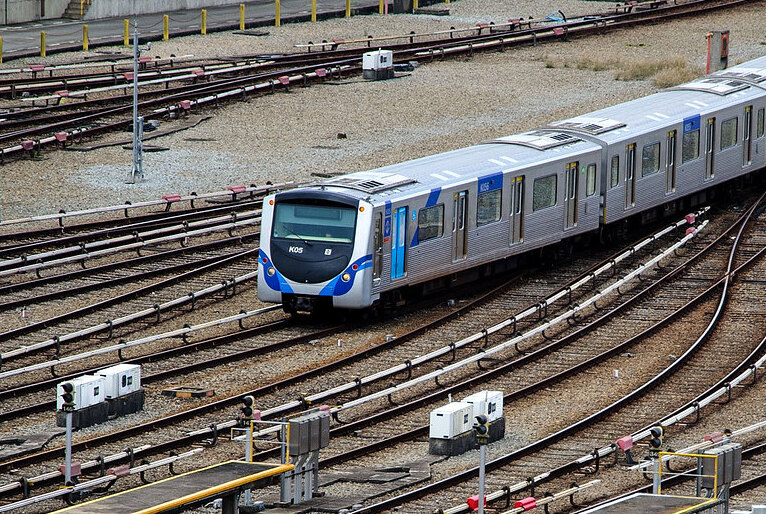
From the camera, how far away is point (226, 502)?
14562mm

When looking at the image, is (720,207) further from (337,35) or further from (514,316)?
(337,35)

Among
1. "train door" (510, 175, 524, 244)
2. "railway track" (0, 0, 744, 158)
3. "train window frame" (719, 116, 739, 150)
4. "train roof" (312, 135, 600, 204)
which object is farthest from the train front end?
"railway track" (0, 0, 744, 158)

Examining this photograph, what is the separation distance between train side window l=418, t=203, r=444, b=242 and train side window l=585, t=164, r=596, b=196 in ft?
16.2

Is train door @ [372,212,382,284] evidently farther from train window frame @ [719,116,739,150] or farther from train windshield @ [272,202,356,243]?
train window frame @ [719,116,739,150]

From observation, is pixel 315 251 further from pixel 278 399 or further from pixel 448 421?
pixel 448 421

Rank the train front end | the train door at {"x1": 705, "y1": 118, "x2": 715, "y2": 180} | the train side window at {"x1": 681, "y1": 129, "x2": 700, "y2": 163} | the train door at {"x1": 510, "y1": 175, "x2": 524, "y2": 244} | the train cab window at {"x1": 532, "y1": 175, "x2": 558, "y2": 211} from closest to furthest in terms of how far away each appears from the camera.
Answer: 1. the train front end
2. the train door at {"x1": 510, "y1": 175, "x2": 524, "y2": 244}
3. the train cab window at {"x1": 532, "y1": 175, "x2": 558, "y2": 211}
4. the train side window at {"x1": 681, "y1": 129, "x2": 700, "y2": 163}
5. the train door at {"x1": 705, "y1": 118, "x2": 715, "y2": 180}

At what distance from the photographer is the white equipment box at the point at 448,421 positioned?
20391 millimetres

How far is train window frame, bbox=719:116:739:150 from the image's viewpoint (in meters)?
36.0

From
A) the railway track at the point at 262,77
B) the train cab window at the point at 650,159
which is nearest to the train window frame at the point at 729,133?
the train cab window at the point at 650,159

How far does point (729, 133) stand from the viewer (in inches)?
1430

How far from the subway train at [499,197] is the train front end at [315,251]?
0.6 inches

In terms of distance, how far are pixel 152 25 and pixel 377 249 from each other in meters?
33.5

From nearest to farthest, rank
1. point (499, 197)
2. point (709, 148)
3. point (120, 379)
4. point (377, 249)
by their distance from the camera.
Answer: point (120, 379) < point (377, 249) < point (499, 197) < point (709, 148)

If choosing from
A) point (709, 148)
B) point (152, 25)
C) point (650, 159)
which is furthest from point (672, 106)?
point (152, 25)
